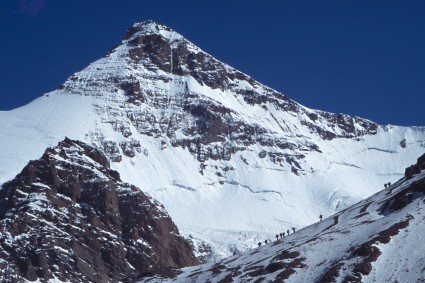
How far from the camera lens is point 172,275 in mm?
193750

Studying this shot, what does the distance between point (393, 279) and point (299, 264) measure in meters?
23.7

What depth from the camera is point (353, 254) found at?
161000 millimetres

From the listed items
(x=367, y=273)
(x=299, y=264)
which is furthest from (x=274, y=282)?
(x=367, y=273)

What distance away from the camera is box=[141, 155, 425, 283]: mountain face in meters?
151

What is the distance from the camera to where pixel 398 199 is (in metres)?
188

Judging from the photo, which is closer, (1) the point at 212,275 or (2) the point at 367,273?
(2) the point at 367,273

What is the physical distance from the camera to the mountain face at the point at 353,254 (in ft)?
497

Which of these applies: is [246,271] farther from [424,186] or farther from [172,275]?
[424,186]

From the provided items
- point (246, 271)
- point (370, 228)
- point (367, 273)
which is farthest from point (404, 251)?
point (246, 271)

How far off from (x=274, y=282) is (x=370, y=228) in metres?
24.7

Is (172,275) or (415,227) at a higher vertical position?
(172,275)

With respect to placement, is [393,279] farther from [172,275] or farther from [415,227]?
[172,275]

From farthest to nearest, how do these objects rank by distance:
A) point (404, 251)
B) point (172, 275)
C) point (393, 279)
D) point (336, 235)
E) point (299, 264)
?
point (172, 275) → point (336, 235) → point (299, 264) → point (404, 251) → point (393, 279)

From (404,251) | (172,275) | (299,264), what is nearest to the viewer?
(404,251)
